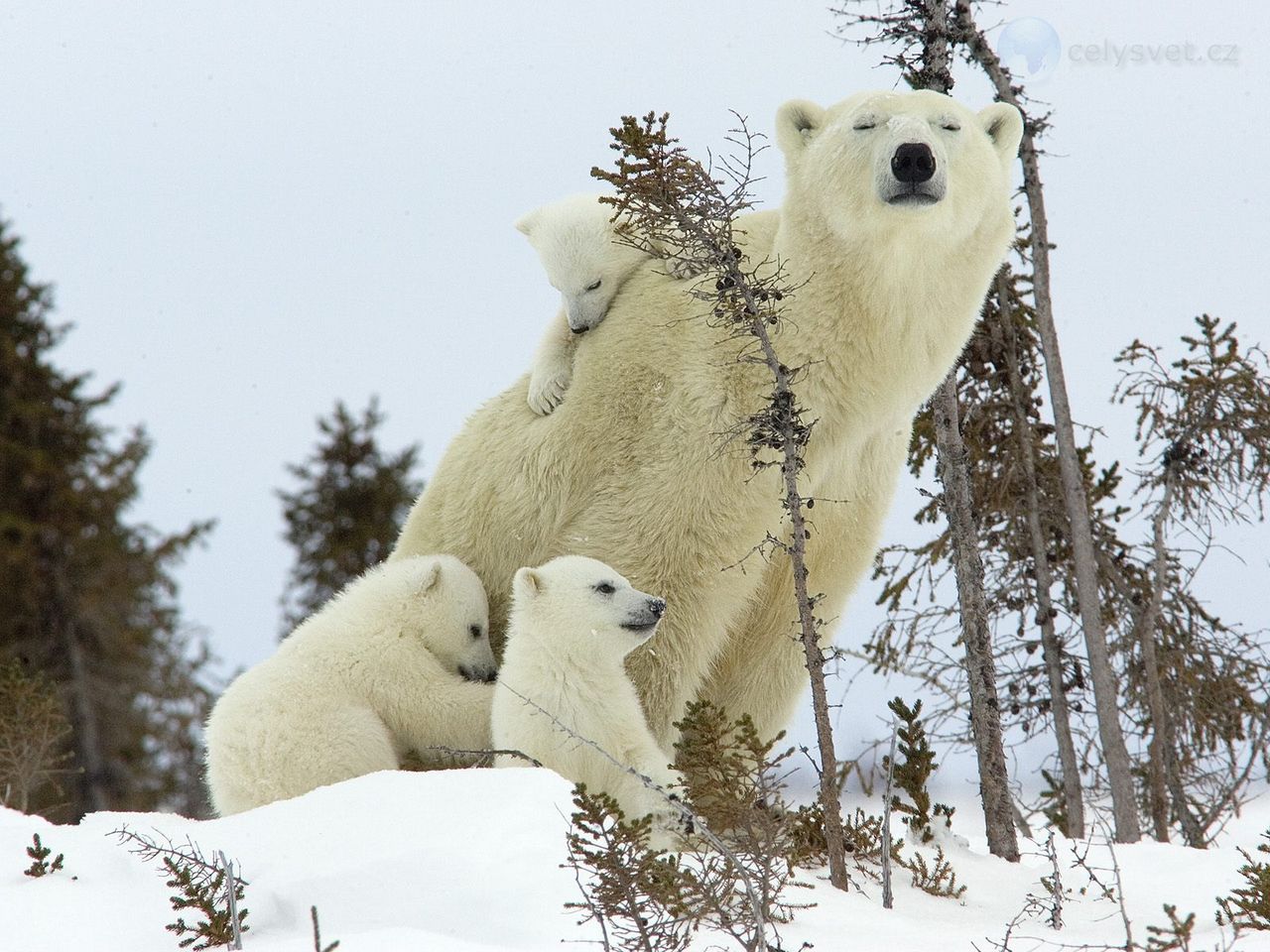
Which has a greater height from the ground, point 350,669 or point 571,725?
point 350,669

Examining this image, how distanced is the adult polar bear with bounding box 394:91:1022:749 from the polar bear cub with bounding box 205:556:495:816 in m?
0.50

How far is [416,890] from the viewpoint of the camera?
355cm

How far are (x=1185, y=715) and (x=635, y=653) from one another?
12.7 feet

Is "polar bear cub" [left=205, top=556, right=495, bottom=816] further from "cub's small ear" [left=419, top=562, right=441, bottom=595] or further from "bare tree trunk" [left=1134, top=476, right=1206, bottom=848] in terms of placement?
"bare tree trunk" [left=1134, top=476, right=1206, bottom=848]

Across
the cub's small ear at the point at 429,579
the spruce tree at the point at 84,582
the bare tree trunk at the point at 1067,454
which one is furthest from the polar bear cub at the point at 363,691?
the spruce tree at the point at 84,582

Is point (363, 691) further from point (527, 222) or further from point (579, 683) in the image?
point (527, 222)

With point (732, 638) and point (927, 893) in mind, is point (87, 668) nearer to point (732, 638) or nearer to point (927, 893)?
point (732, 638)

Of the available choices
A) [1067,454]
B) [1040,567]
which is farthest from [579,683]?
[1040,567]

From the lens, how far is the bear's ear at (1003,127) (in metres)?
5.41

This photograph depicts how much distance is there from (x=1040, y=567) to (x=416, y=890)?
495cm

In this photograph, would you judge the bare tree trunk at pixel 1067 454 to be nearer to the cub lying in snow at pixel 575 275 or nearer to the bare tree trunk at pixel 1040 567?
the bare tree trunk at pixel 1040 567

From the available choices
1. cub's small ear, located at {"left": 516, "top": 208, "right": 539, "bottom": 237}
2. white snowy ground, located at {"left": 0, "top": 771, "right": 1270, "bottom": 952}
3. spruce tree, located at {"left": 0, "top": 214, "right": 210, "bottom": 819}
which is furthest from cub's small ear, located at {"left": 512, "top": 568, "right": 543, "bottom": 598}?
spruce tree, located at {"left": 0, "top": 214, "right": 210, "bottom": 819}

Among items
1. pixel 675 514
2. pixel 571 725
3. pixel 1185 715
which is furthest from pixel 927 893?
pixel 1185 715

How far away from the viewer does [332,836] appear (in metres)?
3.90
